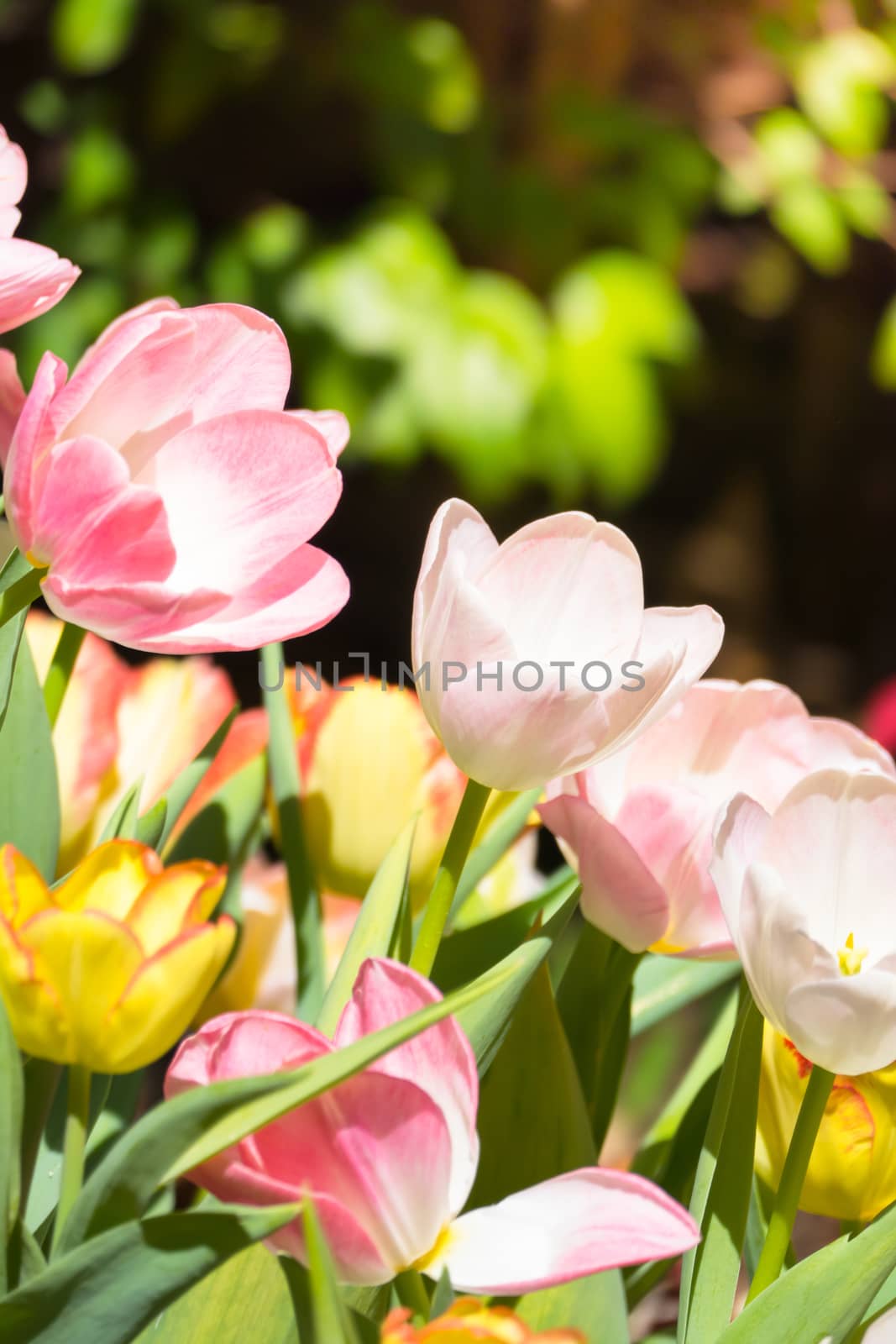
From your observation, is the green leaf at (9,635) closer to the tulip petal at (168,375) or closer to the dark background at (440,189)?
the tulip petal at (168,375)

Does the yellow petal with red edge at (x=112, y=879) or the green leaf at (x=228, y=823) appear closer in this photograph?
the yellow petal with red edge at (x=112, y=879)

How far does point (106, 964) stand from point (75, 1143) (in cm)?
3

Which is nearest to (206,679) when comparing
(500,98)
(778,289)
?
(500,98)

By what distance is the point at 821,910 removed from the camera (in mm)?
220

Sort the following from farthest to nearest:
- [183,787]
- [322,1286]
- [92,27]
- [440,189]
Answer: [440,189] < [92,27] < [183,787] < [322,1286]

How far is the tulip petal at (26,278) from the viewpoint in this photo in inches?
8.3

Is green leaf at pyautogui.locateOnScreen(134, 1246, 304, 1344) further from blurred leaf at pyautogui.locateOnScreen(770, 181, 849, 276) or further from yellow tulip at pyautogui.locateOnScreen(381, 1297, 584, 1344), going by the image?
blurred leaf at pyautogui.locateOnScreen(770, 181, 849, 276)

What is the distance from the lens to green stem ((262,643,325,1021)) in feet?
0.95

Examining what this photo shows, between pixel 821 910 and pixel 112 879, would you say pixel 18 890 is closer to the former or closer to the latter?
pixel 112 879

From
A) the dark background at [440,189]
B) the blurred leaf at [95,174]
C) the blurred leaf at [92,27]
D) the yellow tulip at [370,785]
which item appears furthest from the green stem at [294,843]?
the blurred leaf at [95,174]

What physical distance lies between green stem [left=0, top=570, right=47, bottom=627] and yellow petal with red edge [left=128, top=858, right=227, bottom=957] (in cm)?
5

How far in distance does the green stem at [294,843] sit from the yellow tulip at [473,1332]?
0.12 metres

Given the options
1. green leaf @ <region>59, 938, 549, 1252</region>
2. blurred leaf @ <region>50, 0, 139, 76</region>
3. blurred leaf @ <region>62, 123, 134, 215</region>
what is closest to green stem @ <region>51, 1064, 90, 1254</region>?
green leaf @ <region>59, 938, 549, 1252</region>

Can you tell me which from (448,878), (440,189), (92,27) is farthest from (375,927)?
(440,189)
